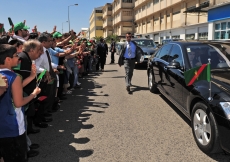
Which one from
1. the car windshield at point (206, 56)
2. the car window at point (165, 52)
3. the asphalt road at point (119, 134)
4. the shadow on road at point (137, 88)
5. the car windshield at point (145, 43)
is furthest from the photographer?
the car windshield at point (145, 43)

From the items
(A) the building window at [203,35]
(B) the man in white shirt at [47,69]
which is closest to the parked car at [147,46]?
(B) the man in white shirt at [47,69]

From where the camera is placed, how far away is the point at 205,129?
10.7 feet

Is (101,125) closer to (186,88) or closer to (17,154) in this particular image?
(186,88)

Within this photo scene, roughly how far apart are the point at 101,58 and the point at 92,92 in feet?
20.0

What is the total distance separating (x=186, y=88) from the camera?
12.8 ft

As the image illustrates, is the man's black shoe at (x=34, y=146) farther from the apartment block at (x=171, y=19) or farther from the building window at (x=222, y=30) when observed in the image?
the apartment block at (x=171, y=19)

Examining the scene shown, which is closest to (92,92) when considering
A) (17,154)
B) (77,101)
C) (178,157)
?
(77,101)

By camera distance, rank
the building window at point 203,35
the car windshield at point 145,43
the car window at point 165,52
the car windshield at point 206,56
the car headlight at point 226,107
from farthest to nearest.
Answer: the building window at point 203,35 < the car windshield at point 145,43 < the car window at point 165,52 < the car windshield at point 206,56 < the car headlight at point 226,107

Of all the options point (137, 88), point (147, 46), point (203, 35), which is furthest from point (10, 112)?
point (203, 35)

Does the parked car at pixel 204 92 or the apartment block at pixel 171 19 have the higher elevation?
the apartment block at pixel 171 19

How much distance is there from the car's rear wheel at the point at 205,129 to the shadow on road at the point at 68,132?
1.61m

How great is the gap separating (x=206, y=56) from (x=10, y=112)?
3461mm

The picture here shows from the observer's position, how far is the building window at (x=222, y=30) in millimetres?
21219

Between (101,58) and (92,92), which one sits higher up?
(101,58)
